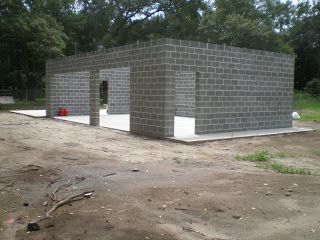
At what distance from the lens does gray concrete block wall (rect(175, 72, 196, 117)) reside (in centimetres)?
2180

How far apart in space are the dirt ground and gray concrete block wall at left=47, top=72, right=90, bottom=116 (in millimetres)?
10408

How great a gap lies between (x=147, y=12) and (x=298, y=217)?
38.0 meters

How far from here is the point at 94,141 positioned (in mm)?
12000

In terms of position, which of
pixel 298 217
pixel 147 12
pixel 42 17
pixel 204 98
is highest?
pixel 147 12

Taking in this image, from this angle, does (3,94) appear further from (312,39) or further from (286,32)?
(312,39)

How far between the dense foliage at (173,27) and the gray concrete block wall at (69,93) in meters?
7.41

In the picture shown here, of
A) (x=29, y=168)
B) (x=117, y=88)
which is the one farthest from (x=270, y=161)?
(x=117, y=88)

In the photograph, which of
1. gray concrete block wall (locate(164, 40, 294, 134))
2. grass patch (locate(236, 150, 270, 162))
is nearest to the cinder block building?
gray concrete block wall (locate(164, 40, 294, 134))

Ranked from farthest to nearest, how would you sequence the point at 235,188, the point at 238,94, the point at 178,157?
the point at 238,94
the point at 178,157
the point at 235,188

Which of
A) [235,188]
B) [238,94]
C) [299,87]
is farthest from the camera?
[299,87]

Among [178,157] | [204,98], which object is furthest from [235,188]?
[204,98]

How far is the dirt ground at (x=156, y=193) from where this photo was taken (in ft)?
15.4

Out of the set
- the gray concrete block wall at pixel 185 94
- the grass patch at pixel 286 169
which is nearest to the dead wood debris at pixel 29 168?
the grass patch at pixel 286 169

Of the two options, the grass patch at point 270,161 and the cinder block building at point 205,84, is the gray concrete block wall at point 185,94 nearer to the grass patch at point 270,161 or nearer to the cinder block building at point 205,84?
the cinder block building at point 205,84
